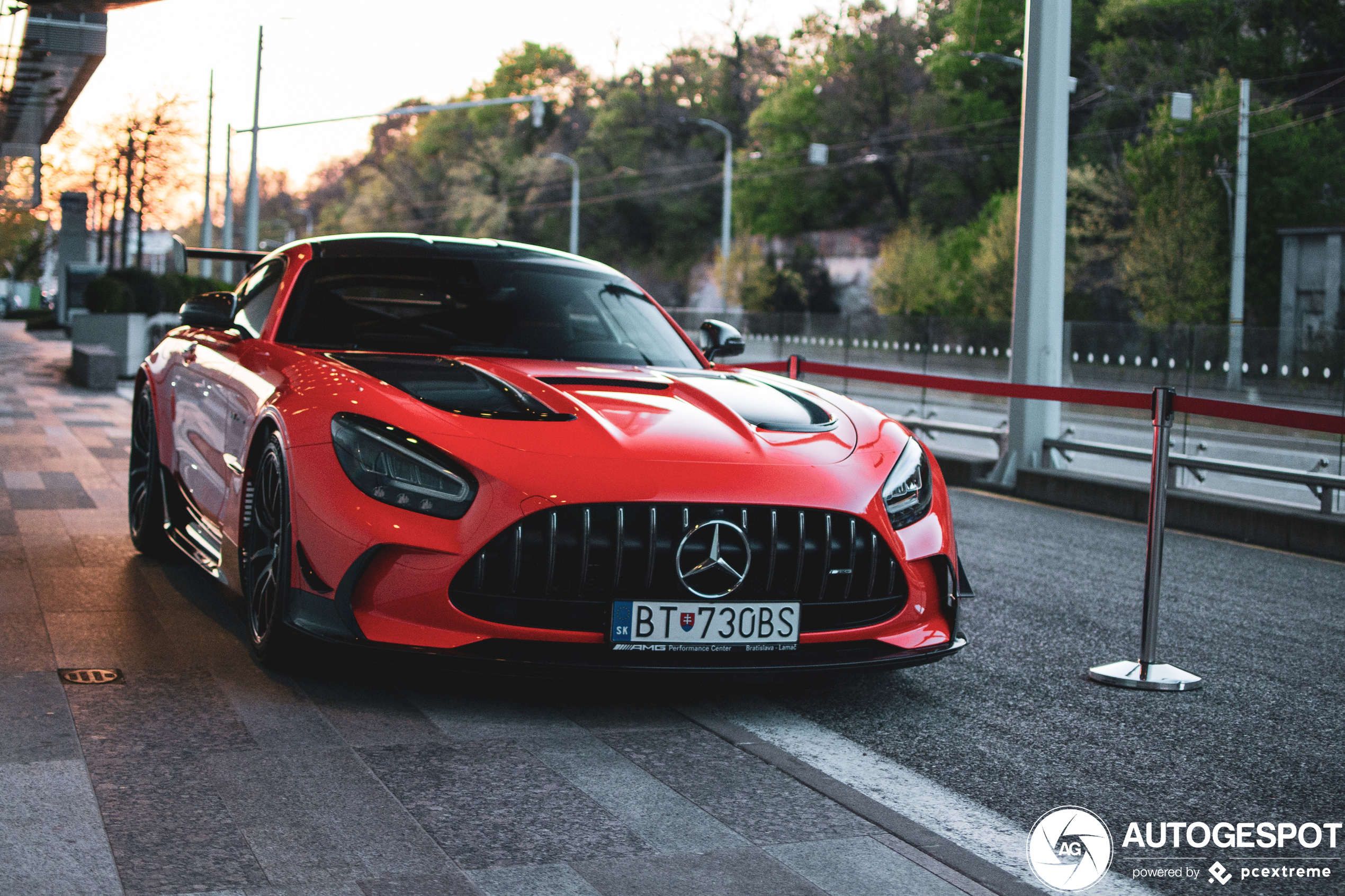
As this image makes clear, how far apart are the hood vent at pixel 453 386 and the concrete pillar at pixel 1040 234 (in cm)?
745

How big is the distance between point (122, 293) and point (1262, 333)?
19.5 metres

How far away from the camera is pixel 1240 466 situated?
9.42 metres

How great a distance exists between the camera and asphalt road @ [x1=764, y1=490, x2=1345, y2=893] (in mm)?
3580

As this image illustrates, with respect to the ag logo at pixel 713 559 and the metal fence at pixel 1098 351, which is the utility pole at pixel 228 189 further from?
the ag logo at pixel 713 559

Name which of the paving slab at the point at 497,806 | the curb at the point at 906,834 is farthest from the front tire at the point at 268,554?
the curb at the point at 906,834

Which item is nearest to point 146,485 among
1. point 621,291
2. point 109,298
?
point 621,291

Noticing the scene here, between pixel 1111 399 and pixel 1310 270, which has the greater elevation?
pixel 1310 270

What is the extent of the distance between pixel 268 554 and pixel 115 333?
22960 mm

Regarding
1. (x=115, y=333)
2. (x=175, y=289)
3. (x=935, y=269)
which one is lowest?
(x=115, y=333)

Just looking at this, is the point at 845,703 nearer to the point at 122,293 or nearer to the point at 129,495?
the point at 129,495

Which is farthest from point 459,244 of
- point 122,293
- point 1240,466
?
point 122,293

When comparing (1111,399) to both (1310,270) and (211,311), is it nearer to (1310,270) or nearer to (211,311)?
(211,311)

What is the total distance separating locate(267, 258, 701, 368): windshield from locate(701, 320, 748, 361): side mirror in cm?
29

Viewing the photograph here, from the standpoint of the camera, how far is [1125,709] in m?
4.50
